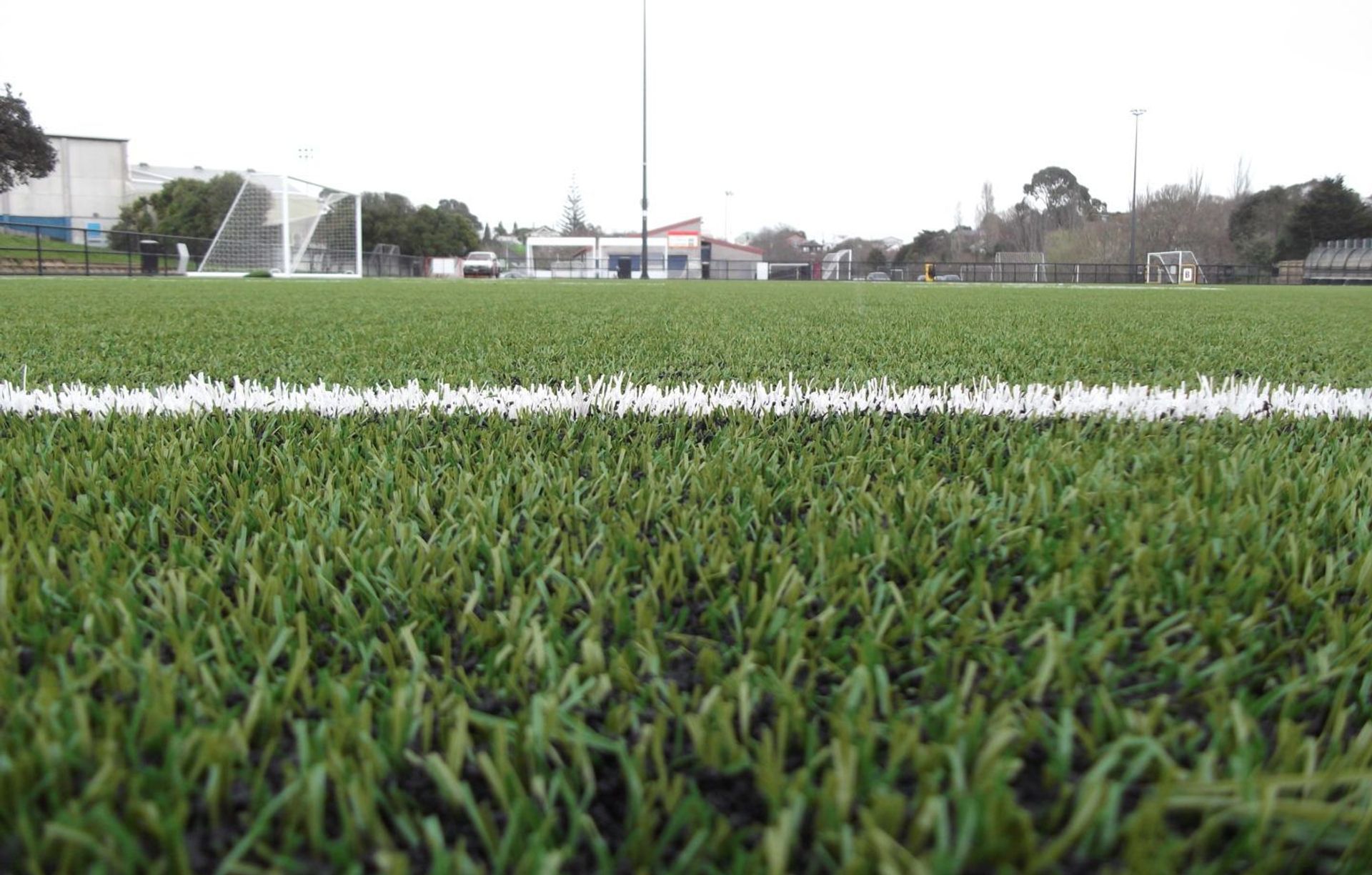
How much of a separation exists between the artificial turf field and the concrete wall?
80.1 metres

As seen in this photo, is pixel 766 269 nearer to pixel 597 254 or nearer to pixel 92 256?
pixel 597 254

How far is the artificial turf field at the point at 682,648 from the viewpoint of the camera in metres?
0.64

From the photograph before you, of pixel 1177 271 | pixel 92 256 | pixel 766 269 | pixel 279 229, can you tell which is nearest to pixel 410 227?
pixel 766 269

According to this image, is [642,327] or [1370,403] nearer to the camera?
[1370,403]

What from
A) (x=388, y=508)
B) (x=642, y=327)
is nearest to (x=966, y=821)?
(x=388, y=508)

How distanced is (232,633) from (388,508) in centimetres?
44

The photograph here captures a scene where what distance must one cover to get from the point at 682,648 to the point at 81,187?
283 feet

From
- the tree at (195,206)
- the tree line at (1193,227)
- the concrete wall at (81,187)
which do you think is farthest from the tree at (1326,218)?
the concrete wall at (81,187)

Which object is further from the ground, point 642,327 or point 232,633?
point 642,327

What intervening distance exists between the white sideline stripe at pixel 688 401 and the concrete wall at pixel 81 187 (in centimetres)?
7887

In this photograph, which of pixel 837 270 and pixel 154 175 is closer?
pixel 837 270

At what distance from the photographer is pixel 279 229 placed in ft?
83.5

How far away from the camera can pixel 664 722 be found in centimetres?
78

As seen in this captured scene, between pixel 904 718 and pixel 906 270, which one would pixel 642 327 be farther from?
pixel 906 270
